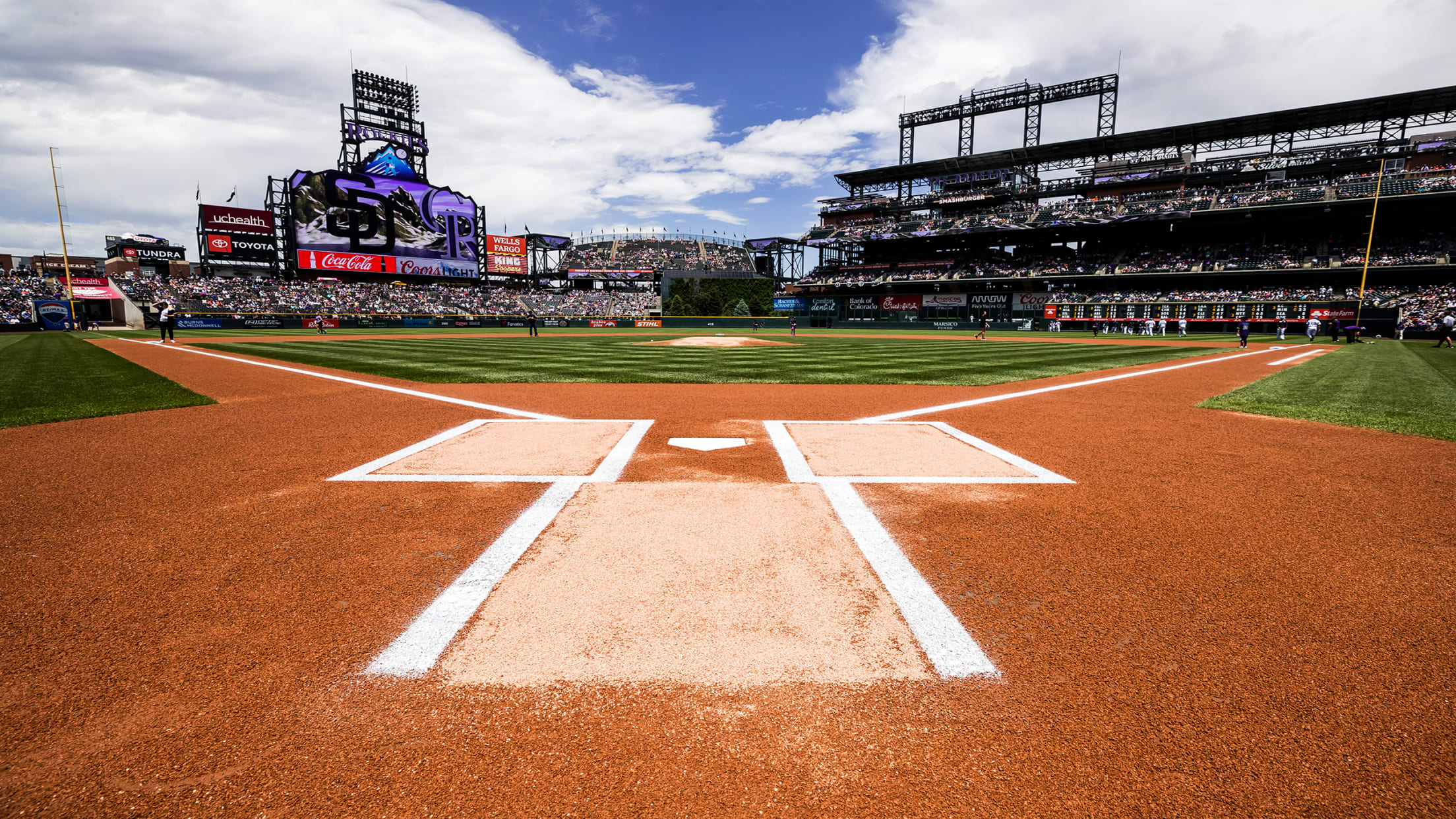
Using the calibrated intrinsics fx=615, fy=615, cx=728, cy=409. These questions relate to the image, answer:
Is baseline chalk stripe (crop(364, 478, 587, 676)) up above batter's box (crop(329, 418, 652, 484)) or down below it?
below

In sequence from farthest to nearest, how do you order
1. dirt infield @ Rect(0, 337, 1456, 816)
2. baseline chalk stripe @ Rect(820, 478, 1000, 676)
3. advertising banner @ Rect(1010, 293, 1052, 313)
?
advertising banner @ Rect(1010, 293, 1052, 313), baseline chalk stripe @ Rect(820, 478, 1000, 676), dirt infield @ Rect(0, 337, 1456, 816)

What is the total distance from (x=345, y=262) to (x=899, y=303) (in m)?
48.1

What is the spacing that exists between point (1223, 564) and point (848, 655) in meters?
2.05

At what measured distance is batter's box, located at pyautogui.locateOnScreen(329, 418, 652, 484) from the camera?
4.31 meters

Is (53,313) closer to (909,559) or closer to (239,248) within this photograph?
(239,248)

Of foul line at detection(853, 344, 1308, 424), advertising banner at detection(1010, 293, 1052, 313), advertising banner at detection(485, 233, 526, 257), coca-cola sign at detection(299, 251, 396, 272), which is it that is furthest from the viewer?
advertising banner at detection(485, 233, 526, 257)

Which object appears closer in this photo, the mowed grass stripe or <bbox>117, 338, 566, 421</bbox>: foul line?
<bbox>117, 338, 566, 421</bbox>: foul line

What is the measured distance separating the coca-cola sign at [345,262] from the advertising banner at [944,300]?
47.2 m

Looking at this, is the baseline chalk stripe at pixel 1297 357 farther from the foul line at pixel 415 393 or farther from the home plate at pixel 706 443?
the foul line at pixel 415 393

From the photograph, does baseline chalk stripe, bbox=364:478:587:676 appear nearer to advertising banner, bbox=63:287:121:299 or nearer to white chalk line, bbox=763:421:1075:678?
white chalk line, bbox=763:421:1075:678

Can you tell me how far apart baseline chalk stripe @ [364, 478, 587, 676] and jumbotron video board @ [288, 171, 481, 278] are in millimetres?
57691

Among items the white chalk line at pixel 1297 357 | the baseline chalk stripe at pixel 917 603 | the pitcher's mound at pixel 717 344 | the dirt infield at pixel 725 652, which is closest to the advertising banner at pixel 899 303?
the pitcher's mound at pixel 717 344

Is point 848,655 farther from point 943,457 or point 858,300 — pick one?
point 858,300

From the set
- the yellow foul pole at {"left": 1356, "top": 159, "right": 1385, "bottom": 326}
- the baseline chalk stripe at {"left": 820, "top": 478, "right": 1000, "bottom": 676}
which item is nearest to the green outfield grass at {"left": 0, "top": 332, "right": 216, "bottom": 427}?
the baseline chalk stripe at {"left": 820, "top": 478, "right": 1000, "bottom": 676}
